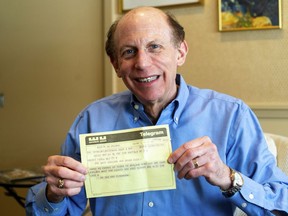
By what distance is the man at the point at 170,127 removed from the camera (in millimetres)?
1087

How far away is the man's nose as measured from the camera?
117cm

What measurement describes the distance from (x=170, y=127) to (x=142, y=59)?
25 cm

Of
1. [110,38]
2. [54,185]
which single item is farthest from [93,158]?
[110,38]

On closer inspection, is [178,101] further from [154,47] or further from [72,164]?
[72,164]

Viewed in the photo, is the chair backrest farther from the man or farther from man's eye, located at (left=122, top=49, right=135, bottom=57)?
man's eye, located at (left=122, top=49, right=135, bottom=57)

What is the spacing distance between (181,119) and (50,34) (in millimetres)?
1563

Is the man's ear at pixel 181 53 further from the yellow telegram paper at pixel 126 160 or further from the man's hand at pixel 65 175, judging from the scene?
the man's hand at pixel 65 175

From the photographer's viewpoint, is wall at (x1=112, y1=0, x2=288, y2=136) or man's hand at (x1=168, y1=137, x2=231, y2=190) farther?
wall at (x1=112, y1=0, x2=288, y2=136)

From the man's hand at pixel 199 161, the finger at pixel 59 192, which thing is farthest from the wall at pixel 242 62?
the finger at pixel 59 192

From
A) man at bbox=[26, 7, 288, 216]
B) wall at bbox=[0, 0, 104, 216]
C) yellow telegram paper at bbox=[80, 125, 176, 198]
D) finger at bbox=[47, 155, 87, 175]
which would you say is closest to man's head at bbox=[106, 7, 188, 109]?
man at bbox=[26, 7, 288, 216]

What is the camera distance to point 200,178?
1.14 m

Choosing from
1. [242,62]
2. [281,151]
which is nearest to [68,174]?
[281,151]

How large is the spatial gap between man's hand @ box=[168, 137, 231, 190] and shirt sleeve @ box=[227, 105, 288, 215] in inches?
3.9

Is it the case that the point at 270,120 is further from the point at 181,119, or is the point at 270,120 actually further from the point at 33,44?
the point at 33,44
